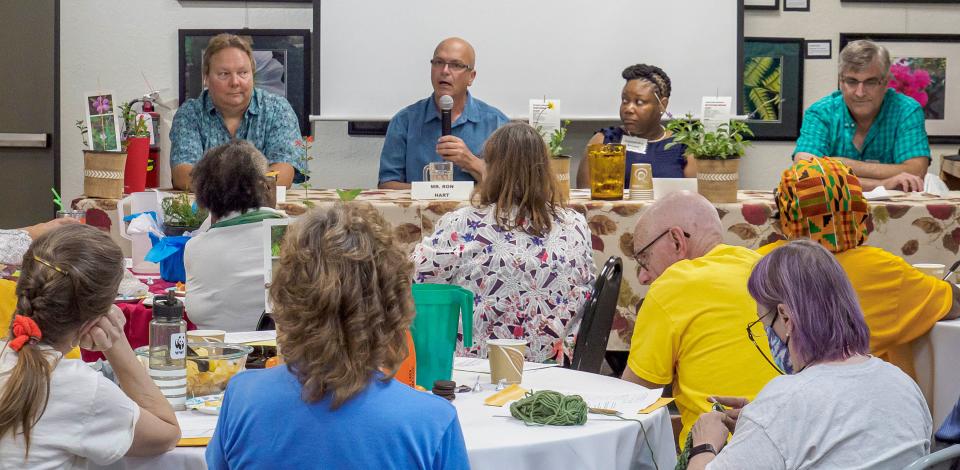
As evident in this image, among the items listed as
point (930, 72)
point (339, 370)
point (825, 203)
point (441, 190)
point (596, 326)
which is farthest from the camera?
point (930, 72)

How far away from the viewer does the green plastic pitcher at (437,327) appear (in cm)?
217

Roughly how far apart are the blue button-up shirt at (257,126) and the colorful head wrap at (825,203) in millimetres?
2415


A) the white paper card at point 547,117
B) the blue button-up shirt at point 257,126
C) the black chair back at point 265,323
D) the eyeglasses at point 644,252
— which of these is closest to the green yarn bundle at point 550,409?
the eyeglasses at point 644,252

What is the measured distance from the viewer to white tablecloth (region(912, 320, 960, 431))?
287cm

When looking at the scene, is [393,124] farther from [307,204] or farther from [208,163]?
[208,163]

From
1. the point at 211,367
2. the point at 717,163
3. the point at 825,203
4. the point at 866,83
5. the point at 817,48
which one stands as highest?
the point at 817,48

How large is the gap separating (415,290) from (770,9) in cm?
468

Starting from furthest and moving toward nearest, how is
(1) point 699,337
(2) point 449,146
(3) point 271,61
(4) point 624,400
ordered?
(3) point 271,61, (2) point 449,146, (1) point 699,337, (4) point 624,400

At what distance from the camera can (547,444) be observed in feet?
6.21

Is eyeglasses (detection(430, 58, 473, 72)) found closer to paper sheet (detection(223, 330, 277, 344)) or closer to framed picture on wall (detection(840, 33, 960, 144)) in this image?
paper sheet (detection(223, 330, 277, 344))

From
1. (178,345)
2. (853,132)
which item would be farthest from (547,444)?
(853,132)

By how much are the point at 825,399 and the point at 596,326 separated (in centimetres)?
128

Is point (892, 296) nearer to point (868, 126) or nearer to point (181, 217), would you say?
point (181, 217)

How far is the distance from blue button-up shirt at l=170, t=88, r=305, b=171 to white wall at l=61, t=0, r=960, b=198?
1.44 m
